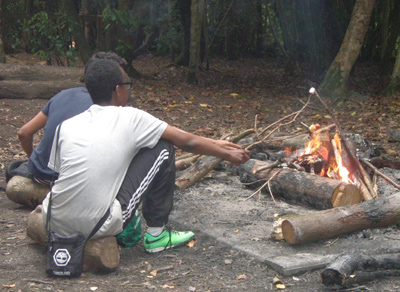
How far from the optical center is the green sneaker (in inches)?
159

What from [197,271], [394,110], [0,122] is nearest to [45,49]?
[0,122]

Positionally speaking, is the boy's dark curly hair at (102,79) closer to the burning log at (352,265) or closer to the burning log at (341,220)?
the burning log at (341,220)

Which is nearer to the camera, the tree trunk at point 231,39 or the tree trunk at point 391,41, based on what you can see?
the tree trunk at point 391,41

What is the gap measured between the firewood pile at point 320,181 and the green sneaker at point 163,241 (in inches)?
28.1

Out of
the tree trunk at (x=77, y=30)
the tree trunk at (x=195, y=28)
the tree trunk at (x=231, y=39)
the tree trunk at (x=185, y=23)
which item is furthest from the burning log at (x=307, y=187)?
the tree trunk at (x=231, y=39)

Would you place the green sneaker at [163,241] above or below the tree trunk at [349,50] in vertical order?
below

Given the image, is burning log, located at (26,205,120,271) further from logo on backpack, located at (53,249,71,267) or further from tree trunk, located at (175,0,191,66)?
tree trunk, located at (175,0,191,66)

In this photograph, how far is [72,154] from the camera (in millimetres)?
3506

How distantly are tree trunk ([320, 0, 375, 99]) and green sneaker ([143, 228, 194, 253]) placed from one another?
25.9ft

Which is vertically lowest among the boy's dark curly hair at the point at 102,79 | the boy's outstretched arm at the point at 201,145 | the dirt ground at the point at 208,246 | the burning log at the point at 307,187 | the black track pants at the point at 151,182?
the dirt ground at the point at 208,246

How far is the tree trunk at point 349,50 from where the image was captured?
1105cm

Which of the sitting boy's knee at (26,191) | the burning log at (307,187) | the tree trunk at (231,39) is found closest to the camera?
A: the burning log at (307,187)

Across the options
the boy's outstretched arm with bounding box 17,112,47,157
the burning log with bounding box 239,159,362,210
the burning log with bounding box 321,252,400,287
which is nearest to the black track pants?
the burning log with bounding box 321,252,400,287

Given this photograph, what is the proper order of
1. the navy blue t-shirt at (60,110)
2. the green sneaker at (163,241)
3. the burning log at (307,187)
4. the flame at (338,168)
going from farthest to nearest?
the flame at (338,168), the burning log at (307,187), the navy blue t-shirt at (60,110), the green sneaker at (163,241)
